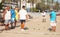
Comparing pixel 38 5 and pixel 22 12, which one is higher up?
pixel 22 12

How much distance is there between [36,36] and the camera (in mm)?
11602

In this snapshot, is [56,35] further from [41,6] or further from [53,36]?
[41,6]

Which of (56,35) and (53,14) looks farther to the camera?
(53,14)

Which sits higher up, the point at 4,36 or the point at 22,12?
the point at 22,12

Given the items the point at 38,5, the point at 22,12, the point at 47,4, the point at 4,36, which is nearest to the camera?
the point at 4,36

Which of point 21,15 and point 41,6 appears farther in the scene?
point 41,6

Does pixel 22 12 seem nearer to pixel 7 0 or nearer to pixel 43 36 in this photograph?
pixel 43 36

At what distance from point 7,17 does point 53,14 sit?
313cm

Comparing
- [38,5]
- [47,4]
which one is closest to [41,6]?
[38,5]

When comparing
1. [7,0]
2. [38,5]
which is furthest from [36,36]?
[38,5]

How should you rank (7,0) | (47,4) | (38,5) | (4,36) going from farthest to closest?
(47,4)
(38,5)
(7,0)
(4,36)

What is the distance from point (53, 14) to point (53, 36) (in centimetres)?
277

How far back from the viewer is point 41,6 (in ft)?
322

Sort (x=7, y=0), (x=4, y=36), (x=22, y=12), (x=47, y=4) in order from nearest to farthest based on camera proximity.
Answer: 1. (x=4, y=36)
2. (x=22, y=12)
3. (x=7, y=0)
4. (x=47, y=4)
